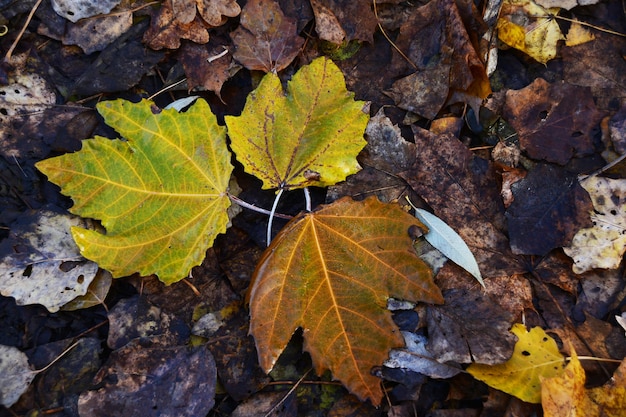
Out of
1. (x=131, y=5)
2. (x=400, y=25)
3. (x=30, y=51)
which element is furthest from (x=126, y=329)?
(x=400, y=25)

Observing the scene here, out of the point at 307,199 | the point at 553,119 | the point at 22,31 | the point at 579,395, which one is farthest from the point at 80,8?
the point at 579,395

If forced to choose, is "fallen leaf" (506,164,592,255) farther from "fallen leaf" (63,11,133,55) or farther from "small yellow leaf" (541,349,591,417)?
"fallen leaf" (63,11,133,55)

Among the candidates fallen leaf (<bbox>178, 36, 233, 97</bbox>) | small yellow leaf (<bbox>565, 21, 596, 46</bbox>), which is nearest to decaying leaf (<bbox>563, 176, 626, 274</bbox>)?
small yellow leaf (<bbox>565, 21, 596, 46</bbox>)

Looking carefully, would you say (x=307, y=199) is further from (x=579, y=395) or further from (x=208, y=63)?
(x=579, y=395)

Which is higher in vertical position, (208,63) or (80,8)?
(80,8)

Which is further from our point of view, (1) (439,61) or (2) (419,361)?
(1) (439,61)

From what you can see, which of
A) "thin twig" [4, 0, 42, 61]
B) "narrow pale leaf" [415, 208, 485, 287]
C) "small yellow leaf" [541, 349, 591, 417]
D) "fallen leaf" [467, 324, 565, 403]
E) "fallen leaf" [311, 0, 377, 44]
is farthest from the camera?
"fallen leaf" [311, 0, 377, 44]
